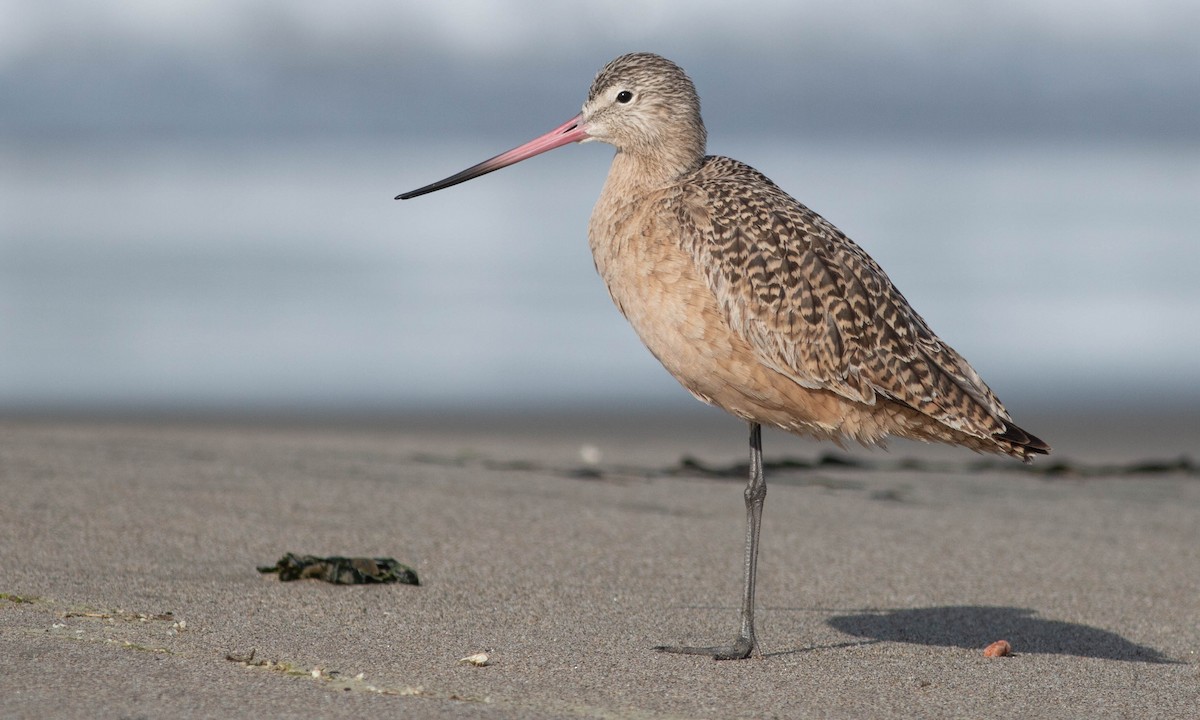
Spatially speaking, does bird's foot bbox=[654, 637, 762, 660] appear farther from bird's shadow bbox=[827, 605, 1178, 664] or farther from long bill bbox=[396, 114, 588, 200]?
long bill bbox=[396, 114, 588, 200]

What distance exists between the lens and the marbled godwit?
14.4 ft

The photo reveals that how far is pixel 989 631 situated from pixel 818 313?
132cm

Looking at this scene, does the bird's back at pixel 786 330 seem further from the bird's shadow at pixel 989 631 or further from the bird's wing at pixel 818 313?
the bird's shadow at pixel 989 631

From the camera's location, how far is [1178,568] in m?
6.02

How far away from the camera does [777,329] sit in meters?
4.38

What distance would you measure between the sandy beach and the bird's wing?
0.81 meters

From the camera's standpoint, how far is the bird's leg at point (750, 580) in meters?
4.14

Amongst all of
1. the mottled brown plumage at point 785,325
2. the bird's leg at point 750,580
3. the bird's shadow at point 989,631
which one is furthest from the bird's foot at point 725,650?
the mottled brown plumage at point 785,325

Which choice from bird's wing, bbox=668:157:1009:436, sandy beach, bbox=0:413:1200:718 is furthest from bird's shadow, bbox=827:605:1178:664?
bird's wing, bbox=668:157:1009:436

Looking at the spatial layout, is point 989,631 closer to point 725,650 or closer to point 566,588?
point 725,650

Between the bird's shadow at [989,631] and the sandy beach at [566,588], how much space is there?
0.02 meters

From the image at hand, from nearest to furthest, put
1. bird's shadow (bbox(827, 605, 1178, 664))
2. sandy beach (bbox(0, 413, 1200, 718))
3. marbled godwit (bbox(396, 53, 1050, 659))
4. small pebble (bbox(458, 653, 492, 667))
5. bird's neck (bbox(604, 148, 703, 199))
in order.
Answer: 1. sandy beach (bbox(0, 413, 1200, 718))
2. small pebble (bbox(458, 653, 492, 667))
3. marbled godwit (bbox(396, 53, 1050, 659))
4. bird's shadow (bbox(827, 605, 1178, 664))
5. bird's neck (bbox(604, 148, 703, 199))

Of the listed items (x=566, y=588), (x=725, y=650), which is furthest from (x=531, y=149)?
(x=725, y=650)

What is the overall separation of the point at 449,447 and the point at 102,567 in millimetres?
5454
